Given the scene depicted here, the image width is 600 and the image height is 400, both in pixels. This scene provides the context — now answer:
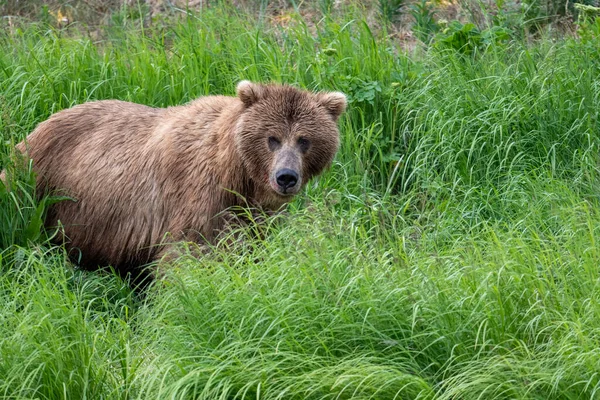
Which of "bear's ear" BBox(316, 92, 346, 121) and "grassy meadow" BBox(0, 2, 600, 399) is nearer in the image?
"grassy meadow" BBox(0, 2, 600, 399)

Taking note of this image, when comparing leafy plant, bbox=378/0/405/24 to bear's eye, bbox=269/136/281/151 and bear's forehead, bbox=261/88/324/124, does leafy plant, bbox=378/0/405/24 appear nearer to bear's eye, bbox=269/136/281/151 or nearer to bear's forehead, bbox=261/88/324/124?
bear's forehead, bbox=261/88/324/124

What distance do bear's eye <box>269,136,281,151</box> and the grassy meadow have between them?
0.38 meters

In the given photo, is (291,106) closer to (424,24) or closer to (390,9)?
(424,24)

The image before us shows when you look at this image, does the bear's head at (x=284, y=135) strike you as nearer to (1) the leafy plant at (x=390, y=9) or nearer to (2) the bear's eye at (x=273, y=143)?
(2) the bear's eye at (x=273, y=143)

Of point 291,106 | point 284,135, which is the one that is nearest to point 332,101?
point 291,106

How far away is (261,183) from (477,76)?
1928 millimetres

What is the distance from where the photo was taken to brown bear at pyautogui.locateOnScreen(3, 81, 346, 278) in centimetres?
614

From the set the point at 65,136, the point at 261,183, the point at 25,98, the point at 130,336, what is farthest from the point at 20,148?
the point at 130,336

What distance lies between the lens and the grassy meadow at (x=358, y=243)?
4.29 metres

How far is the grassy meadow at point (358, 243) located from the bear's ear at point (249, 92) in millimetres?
684

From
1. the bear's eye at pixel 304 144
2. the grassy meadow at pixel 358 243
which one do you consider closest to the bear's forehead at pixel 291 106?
the bear's eye at pixel 304 144

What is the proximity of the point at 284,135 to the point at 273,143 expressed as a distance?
0.26 feet

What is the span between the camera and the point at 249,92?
625 cm

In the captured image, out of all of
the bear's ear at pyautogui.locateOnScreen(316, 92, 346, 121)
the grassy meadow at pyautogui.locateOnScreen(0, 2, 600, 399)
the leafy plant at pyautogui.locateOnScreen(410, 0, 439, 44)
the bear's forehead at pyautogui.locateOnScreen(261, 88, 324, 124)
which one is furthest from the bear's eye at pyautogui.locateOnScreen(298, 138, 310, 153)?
the leafy plant at pyautogui.locateOnScreen(410, 0, 439, 44)
